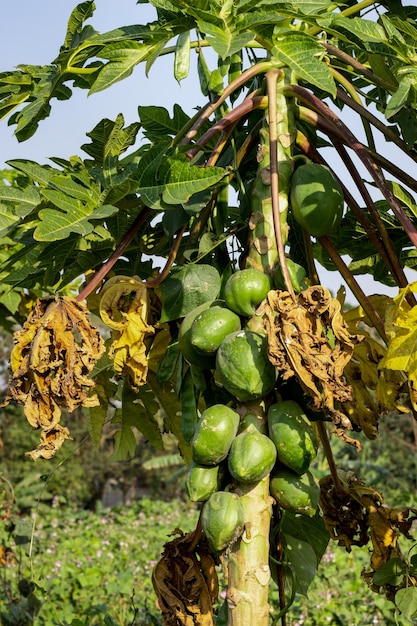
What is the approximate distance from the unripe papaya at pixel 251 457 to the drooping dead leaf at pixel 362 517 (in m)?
0.48

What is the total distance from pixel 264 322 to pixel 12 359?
445 mm

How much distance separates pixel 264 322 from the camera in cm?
121

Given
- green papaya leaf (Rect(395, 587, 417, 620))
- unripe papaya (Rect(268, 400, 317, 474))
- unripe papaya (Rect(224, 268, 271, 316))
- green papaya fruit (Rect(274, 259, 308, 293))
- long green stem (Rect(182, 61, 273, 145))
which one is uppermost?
long green stem (Rect(182, 61, 273, 145))

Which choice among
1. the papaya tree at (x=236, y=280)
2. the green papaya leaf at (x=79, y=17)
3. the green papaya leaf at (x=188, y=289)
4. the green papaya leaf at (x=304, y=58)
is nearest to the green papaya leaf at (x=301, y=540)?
the papaya tree at (x=236, y=280)

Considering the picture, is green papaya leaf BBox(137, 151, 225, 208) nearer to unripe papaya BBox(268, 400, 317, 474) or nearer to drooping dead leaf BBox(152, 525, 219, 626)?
unripe papaya BBox(268, 400, 317, 474)

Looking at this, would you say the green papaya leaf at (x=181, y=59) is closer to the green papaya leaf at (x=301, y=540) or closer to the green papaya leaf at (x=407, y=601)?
the green papaya leaf at (x=301, y=540)

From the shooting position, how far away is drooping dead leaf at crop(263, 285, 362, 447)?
118 cm

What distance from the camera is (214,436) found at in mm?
1252

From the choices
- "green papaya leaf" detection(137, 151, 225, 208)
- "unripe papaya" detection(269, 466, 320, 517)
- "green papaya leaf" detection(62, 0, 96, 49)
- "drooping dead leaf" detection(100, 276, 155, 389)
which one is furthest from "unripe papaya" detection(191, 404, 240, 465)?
"green papaya leaf" detection(62, 0, 96, 49)

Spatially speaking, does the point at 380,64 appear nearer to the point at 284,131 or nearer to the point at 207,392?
the point at 284,131

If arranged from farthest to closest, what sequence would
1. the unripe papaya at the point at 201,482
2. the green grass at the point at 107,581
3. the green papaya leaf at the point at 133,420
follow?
the green grass at the point at 107,581 < the green papaya leaf at the point at 133,420 < the unripe papaya at the point at 201,482

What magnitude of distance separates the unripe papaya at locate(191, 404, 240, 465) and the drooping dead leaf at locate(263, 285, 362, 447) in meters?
0.14

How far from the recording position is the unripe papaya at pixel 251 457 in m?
1.21

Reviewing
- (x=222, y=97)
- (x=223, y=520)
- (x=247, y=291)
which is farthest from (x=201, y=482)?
(x=222, y=97)
